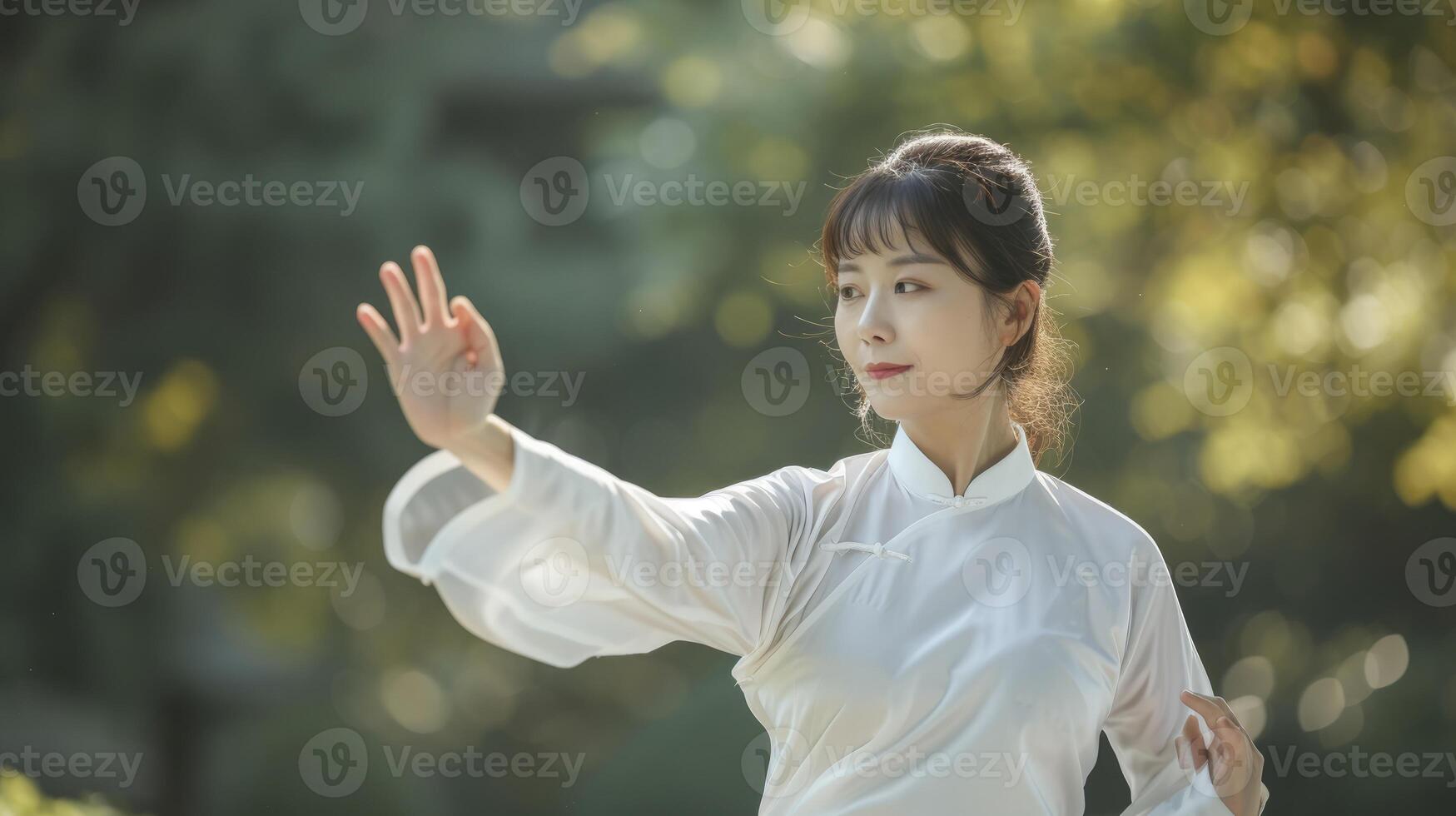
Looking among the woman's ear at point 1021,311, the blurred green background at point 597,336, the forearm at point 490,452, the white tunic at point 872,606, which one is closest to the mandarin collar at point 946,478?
the white tunic at point 872,606

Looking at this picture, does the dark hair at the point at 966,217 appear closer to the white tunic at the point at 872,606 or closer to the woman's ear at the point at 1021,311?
the woman's ear at the point at 1021,311

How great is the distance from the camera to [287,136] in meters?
3.28

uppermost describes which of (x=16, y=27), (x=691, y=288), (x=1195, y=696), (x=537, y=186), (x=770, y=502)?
(x=16, y=27)

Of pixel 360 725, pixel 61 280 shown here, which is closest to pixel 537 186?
pixel 61 280

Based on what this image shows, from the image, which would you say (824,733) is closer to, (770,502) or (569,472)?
(770,502)

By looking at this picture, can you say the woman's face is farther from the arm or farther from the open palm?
the open palm

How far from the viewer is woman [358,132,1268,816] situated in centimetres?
116

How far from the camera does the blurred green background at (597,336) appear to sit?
325 cm

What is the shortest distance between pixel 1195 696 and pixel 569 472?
0.77 m

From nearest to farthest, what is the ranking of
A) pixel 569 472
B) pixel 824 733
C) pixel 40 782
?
pixel 569 472, pixel 824 733, pixel 40 782

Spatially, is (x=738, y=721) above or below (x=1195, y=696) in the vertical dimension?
below

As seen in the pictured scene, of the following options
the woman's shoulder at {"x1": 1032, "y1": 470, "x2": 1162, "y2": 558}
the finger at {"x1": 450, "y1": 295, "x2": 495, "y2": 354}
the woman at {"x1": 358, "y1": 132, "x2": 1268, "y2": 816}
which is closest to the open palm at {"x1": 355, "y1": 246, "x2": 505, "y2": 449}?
the finger at {"x1": 450, "y1": 295, "x2": 495, "y2": 354}

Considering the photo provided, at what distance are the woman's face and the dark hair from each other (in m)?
0.02

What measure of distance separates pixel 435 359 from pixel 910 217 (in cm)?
57
